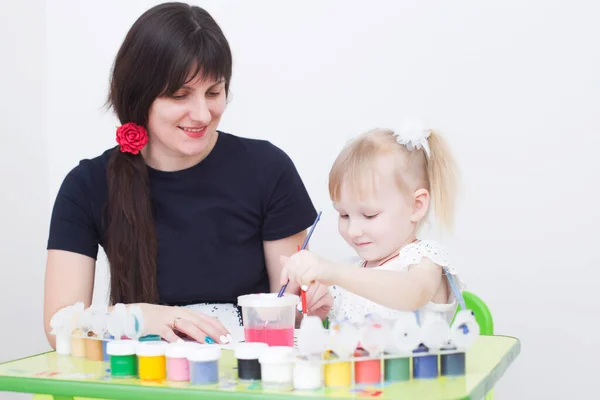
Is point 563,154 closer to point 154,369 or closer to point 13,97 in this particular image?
point 154,369

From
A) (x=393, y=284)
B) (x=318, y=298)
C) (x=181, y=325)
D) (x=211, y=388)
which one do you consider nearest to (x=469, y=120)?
(x=318, y=298)

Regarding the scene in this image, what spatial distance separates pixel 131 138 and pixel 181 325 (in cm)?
50

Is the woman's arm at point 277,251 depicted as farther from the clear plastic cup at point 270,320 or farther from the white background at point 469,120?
the clear plastic cup at point 270,320

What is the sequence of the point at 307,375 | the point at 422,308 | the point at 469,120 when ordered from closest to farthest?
1. the point at 307,375
2. the point at 422,308
3. the point at 469,120

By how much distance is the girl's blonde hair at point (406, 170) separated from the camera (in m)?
1.56

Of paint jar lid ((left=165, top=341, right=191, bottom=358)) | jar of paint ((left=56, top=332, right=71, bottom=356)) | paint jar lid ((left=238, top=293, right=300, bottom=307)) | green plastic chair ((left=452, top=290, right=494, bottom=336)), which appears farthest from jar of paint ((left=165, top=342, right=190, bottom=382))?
green plastic chair ((left=452, top=290, right=494, bottom=336))

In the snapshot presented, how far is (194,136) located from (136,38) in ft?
0.76

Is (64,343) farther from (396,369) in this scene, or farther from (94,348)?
(396,369)

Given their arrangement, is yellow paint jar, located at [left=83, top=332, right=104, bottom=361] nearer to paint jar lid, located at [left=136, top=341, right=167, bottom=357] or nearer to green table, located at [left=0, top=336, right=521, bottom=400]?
green table, located at [left=0, top=336, right=521, bottom=400]

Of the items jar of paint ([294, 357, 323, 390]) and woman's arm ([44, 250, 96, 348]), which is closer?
jar of paint ([294, 357, 323, 390])

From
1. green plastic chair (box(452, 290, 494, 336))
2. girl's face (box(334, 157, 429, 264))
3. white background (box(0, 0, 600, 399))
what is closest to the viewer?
girl's face (box(334, 157, 429, 264))

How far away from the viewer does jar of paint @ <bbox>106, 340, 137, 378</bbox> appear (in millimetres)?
1168

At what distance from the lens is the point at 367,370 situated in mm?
1080

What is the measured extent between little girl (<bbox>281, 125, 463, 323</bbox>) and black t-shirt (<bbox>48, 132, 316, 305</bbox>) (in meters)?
0.31
